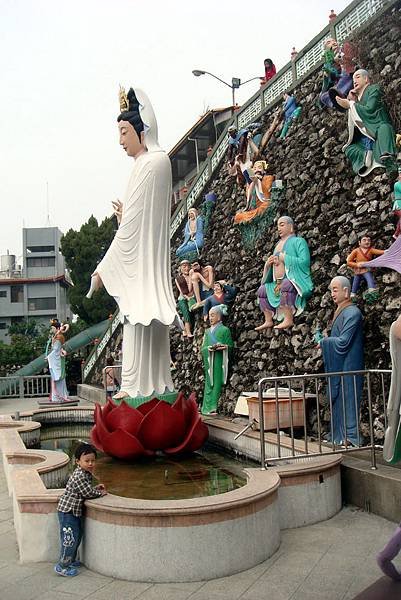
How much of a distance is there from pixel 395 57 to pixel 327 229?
2260mm

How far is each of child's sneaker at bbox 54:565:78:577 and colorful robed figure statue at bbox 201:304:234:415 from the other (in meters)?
6.45

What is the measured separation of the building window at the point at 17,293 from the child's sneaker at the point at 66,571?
137 ft

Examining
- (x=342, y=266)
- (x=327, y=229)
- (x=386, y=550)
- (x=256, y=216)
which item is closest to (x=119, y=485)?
(x=386, y=550)

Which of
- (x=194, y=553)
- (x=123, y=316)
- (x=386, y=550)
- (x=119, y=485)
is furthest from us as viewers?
(x=123, y=316)

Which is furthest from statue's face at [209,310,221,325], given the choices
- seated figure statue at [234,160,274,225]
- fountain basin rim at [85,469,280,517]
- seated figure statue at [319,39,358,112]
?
fountain basin rim at [85,469,280,517]

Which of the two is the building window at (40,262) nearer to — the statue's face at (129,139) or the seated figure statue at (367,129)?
the statue's face at (129,139)

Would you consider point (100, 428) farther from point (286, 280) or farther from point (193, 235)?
point (193, 235)

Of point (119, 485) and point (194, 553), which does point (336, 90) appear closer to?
point (119, 485)

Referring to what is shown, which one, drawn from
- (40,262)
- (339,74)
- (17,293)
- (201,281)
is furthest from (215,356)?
(40,262)

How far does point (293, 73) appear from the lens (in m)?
9.54

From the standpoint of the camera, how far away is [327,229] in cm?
790

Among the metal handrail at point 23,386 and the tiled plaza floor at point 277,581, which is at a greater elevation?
the metal handrail at point 23,386

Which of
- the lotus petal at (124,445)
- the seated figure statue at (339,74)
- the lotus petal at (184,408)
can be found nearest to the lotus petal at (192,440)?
the lotus petal at (184,408)

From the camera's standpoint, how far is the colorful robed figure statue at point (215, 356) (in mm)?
10023
